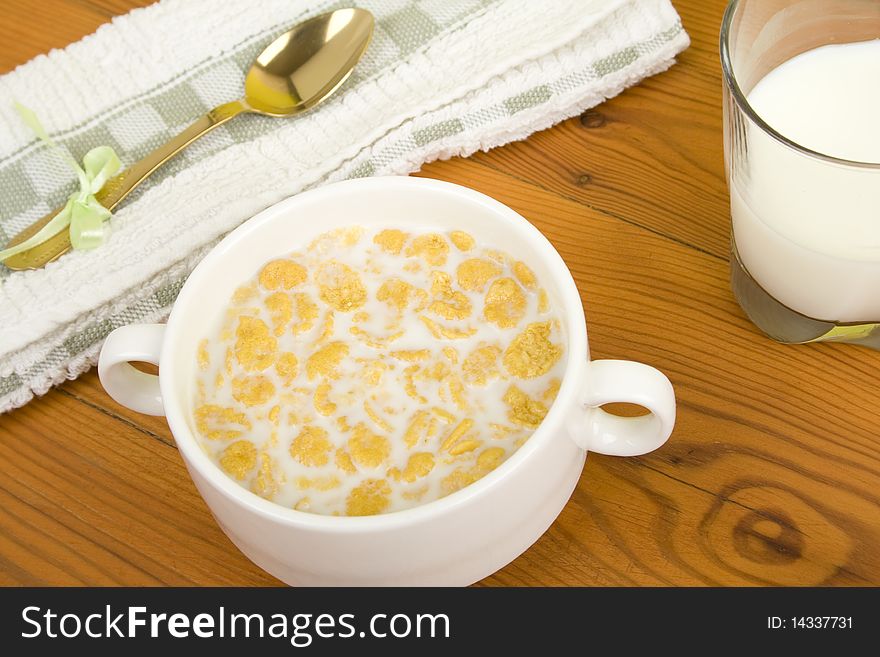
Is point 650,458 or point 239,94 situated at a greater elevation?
point 239,94

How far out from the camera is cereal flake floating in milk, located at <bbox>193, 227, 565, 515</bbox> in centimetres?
56

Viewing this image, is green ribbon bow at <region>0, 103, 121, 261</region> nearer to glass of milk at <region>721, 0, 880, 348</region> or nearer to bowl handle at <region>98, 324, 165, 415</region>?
bowl handle at <region>98, 324, 165, 415</region>

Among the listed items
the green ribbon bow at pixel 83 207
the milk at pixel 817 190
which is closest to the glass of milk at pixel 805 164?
the milk at pixel 817 190

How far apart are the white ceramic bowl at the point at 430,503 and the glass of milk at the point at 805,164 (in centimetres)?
14

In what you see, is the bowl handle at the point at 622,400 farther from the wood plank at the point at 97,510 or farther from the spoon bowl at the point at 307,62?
the spoon bowl at the point at 307,62

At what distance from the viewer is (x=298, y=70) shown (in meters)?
0.85

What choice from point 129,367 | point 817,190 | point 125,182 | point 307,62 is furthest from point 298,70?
→ point 817,190

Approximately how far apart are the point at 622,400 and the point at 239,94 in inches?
18.2

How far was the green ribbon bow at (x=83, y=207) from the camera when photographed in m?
0.76

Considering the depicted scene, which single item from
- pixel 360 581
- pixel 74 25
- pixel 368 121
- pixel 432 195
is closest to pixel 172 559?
pixel 360 581

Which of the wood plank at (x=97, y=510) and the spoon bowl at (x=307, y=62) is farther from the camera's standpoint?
the spoon bowl at (x=307, y=62)

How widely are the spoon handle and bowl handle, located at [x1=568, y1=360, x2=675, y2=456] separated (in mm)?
405

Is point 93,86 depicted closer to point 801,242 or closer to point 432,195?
point 432,195

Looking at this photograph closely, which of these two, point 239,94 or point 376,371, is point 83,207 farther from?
point 376,371
